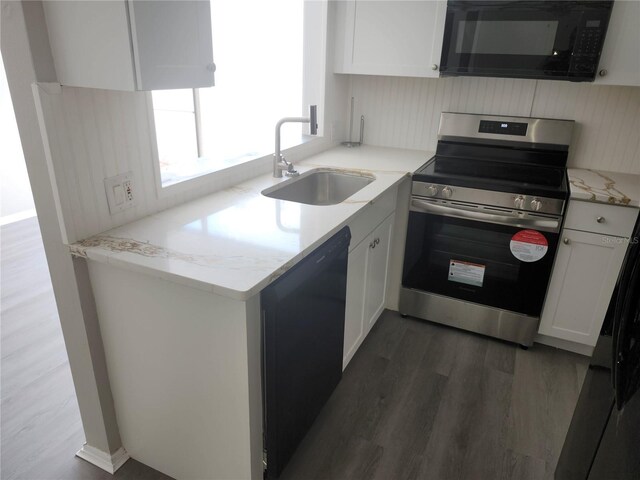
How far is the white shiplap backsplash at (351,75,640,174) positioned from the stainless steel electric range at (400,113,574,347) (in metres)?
0.10

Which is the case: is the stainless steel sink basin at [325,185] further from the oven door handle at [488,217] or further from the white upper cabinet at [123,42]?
the white upper cabinet at [123,42]

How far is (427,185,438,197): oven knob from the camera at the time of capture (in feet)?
7.68

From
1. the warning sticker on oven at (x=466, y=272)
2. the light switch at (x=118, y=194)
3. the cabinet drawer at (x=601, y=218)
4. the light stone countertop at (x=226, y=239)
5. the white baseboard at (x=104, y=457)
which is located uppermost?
the light switch at (x=118, y=194)

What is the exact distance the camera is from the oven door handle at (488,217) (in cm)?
216

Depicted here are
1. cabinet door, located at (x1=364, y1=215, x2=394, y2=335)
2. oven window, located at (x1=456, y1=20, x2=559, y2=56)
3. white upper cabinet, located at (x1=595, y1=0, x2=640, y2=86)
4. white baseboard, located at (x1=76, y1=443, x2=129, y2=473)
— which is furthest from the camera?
cabinet door, located at (x1=364, y1=215, x2=394, y2=335)

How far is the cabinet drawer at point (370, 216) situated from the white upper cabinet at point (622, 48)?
116cm

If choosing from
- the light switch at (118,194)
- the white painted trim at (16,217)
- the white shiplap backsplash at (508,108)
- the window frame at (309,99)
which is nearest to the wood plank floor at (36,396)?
the light switch at (118,194)

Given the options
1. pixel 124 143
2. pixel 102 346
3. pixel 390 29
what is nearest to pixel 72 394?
pixel 102 346

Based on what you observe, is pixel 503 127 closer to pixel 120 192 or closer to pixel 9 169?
pixel 120 192

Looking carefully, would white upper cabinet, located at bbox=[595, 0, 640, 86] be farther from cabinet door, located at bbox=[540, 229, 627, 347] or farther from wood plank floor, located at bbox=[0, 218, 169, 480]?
wood plank floor, located at bbox=[0, 218, 169, 480]

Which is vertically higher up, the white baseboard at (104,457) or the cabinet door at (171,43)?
the cabinet door at (171,43)

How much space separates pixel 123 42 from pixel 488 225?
1.86 metres

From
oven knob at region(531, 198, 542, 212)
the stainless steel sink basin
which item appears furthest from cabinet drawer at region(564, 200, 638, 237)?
the stainless steel sink basin

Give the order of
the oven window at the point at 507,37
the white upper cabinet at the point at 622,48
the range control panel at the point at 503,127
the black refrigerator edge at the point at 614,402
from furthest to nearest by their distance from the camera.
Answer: the range control panel at the point at 503,127 < the oven window at the point at 507,37 < the white upper cabinet at the point at 622,48 < the black refrigerator edge at the point at 614,402
